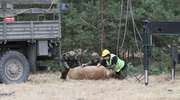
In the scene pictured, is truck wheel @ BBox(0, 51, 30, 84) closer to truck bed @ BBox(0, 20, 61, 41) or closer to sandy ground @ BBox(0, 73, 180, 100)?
sandy ground @ BBox(0, 73, 180, 100)

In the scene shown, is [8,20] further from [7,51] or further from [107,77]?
[107,77]

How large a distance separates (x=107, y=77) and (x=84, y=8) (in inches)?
214

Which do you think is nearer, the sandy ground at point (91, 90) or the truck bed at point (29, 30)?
the sandy ground at point (91, 90)

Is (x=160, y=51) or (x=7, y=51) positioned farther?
(x=160, y=51)

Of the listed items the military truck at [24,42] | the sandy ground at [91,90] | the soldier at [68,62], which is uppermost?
the military truck at [24,42]

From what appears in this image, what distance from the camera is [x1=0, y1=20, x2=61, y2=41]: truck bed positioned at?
15870 mm

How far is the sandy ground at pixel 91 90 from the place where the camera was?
12930 mm

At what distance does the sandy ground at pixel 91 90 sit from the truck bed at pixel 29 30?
1.35 meters

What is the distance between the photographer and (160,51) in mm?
22625

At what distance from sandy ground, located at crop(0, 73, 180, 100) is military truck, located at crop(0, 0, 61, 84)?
47cm

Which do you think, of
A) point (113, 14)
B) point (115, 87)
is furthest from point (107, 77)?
point (113, 14)

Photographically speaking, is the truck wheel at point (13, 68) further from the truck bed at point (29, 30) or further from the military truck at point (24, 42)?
the truck bed at point (29, 30)

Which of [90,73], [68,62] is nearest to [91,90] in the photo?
[90,73]

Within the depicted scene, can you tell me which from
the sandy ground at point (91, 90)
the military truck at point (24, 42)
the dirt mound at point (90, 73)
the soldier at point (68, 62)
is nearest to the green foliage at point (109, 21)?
the soldier at point (68, 62)
